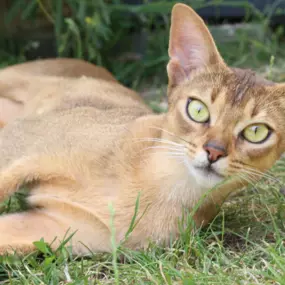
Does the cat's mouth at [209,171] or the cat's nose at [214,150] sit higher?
the cat's nose at [214,150]

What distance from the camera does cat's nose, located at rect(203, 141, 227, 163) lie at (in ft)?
7.06

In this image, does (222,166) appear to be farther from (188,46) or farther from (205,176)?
(188,46)

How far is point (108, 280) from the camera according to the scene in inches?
88.0

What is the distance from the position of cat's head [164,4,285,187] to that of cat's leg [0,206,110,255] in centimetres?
51

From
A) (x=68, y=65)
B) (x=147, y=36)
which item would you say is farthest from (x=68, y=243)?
(x=147, y=36)

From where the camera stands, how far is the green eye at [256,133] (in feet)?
7.45

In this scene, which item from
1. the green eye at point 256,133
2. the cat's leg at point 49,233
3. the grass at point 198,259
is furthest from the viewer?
the cat's leg at point 49,233

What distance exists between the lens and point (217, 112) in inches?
90.0

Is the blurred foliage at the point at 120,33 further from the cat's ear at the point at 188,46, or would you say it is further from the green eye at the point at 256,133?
the green eye at the point at 256,133

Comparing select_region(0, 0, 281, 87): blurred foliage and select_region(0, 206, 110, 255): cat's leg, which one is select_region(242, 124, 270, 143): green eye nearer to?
select_region(0, 206, 110, 255): cat's leg

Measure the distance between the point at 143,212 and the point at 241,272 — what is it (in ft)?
1.54

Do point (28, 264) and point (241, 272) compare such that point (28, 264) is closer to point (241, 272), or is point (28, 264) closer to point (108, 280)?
point (108, 280)

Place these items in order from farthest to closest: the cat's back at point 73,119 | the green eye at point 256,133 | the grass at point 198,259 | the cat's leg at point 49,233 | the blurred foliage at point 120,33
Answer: the blurred foliage at point 120,33, the cat's back at point 73,119, the cat's leg at point 49,233, the green eye at point 256,133, the grass at point 198,259

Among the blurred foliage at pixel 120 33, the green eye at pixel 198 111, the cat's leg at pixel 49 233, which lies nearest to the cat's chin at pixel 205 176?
the green eye at pixel 198 111
